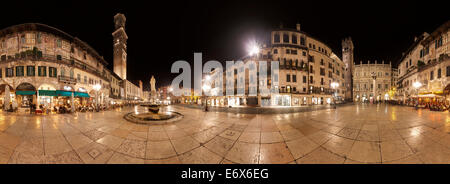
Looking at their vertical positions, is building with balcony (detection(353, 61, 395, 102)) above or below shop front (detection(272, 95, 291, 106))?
above

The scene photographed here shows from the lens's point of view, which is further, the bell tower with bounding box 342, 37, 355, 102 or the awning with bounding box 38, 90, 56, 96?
the bell tower with bounding box 342, 37, 355, 102

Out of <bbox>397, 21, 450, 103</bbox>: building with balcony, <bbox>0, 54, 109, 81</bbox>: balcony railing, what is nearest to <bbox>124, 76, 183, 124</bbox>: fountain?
<bbox>0, 54, 109, 81</bbox>: balcony railing

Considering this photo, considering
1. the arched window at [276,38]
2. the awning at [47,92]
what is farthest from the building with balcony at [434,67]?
the awning at [47,92]

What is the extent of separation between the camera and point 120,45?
5691 cm

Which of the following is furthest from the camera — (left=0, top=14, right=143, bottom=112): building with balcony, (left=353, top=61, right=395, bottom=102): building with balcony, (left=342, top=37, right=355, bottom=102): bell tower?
(left=353, top=61, right=395, bottom=102): building with balcony

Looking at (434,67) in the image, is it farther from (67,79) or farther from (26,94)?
(26,94)

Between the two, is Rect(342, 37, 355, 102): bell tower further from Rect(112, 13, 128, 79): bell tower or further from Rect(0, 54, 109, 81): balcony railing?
Rect(112, 13, 128, 79): bell tower

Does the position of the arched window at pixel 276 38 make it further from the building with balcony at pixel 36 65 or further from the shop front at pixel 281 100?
the building with balcony at pixel 36 65

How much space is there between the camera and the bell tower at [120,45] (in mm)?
56156

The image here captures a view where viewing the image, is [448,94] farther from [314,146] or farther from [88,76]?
[88,76]

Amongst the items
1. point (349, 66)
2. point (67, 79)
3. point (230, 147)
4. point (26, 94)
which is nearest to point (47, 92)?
point (26, 94)

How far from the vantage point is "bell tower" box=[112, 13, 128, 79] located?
2211 inches

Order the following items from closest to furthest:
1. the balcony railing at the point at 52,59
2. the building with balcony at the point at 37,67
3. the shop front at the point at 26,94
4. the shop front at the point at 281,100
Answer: the shop front at the point at 26,94 → the building with balcony at the point at 37,67 → the balcony railing at the point at 52,59 → the shop front at the point at 281,100

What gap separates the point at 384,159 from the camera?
3.98 m
